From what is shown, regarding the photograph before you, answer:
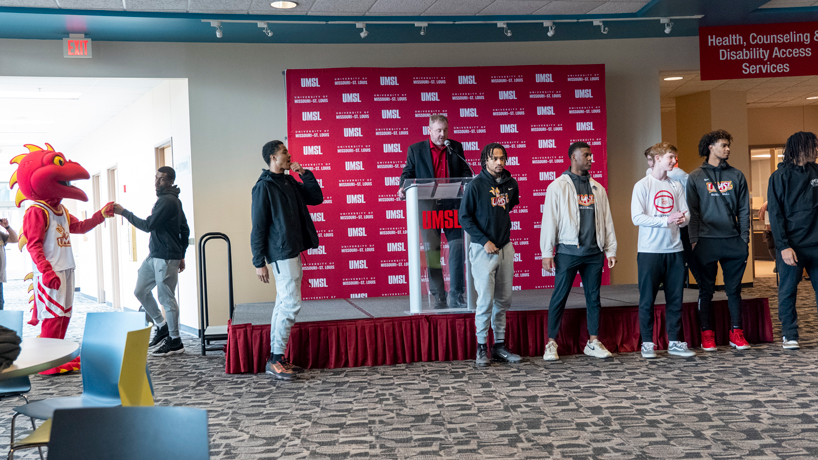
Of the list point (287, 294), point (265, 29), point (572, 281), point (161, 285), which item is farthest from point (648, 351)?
point (265, 29)

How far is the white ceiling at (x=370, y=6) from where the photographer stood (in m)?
5.38

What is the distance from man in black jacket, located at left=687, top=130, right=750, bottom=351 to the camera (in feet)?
15.8

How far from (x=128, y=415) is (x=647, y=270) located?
4059mm

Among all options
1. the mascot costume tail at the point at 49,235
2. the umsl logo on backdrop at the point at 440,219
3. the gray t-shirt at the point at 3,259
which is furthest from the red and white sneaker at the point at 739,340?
the gray t-shirt at the point at 3,259

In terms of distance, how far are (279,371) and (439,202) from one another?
69.4 inches

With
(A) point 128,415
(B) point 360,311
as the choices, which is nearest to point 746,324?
(B) point 360,311

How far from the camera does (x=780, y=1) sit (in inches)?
244

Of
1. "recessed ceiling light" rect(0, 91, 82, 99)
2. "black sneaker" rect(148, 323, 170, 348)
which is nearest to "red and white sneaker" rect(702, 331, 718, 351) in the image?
"black sneaker" rect(148, 323, 170, 348)

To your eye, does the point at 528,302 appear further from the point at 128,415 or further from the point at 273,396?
the point at 128,415

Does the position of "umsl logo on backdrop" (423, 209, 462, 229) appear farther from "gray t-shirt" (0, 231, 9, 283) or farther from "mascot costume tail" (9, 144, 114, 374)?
"gray t-shirt" (0, 231, 9, 283)

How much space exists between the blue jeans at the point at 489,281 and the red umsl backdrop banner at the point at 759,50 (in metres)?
3.63

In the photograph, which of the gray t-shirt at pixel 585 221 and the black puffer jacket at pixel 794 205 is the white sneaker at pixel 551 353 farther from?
the black puffer jacket at pixel 794 205

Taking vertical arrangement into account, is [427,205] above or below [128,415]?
above

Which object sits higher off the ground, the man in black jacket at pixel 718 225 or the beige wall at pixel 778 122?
the beige wall at pixel 778 122
